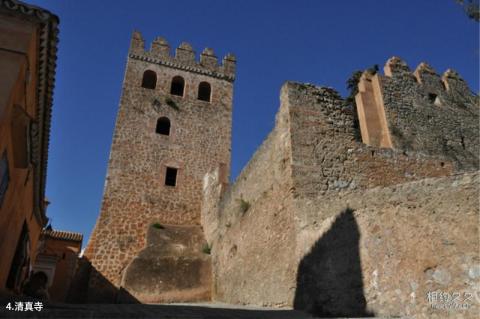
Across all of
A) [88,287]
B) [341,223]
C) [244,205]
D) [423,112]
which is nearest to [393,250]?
[341,223]

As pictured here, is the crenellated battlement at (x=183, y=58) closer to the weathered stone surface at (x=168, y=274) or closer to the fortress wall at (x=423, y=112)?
the weathered stone surface at (x=168, y=274)

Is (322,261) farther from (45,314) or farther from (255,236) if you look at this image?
(45,314)

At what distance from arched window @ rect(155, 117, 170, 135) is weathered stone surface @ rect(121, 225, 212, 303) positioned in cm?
534

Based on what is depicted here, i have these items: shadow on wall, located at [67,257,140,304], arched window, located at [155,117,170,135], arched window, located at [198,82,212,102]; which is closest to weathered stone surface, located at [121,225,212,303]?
shadow on wall, located at [67,257,140,304]

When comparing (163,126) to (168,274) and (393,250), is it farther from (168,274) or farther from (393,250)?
(393,250)

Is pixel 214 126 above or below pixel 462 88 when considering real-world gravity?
above

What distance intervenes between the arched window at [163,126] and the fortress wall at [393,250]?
38.7ft

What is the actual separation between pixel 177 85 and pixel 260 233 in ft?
39.9

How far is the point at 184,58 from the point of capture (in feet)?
64.1

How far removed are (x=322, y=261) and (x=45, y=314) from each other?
4.05 metres

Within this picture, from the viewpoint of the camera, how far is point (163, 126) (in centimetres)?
1755

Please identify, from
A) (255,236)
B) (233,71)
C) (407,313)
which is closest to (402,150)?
(255,236)

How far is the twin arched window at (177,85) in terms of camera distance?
61.0ft

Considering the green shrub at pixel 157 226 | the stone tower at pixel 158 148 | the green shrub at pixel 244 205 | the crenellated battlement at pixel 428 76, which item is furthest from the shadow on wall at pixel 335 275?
the green shrub at pixel 157 226
